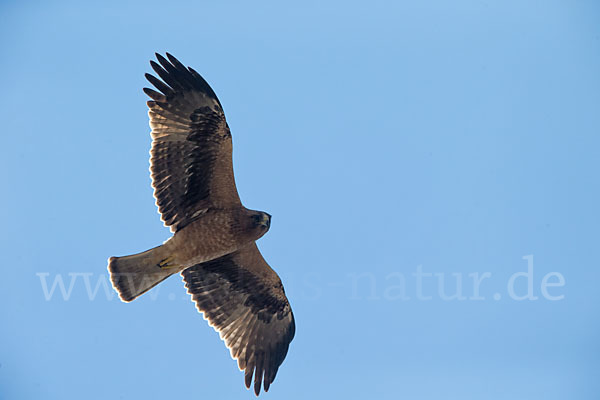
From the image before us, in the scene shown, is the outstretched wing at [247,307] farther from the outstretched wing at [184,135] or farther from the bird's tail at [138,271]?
the outstretched wing at [184,135]

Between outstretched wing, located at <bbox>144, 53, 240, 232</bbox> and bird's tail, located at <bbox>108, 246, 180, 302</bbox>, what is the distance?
2.64 ft

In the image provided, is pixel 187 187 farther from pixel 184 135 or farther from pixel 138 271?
pixel 138 271

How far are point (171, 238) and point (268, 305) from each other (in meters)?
2.16

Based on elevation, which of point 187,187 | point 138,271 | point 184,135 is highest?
point 184,135

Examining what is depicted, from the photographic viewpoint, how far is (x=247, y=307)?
11305mm

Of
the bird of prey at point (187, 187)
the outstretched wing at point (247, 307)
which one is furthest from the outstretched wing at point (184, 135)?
the outstretched wing at point (247, 307)

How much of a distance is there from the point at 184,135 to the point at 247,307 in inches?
122

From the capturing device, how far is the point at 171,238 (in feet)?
33.6

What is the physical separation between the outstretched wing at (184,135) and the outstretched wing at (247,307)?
1454mm

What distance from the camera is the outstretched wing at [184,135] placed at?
1016cm

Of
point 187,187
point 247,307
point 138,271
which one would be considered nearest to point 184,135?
point 187,187

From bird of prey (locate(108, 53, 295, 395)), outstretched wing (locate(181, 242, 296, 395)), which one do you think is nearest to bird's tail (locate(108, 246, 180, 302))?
bird of prey (locate(108, 53, 295, 395))

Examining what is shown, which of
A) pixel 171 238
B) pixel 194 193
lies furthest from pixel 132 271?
pixel 194 193

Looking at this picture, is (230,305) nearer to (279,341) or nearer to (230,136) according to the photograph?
(279,341)
